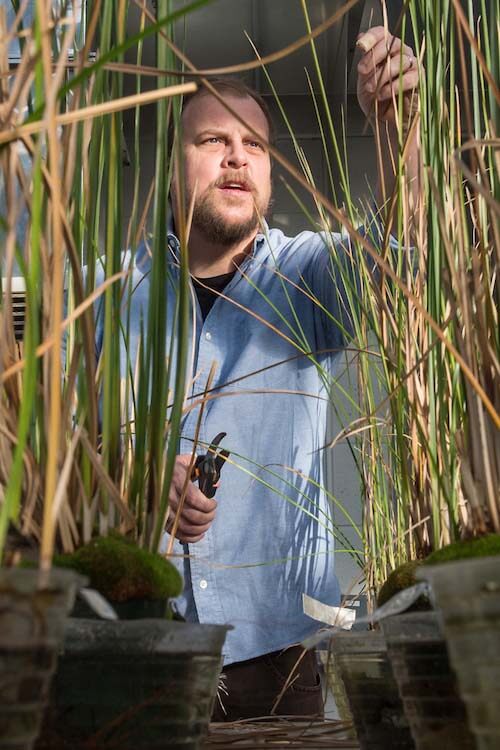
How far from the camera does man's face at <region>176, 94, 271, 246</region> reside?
1787 mm

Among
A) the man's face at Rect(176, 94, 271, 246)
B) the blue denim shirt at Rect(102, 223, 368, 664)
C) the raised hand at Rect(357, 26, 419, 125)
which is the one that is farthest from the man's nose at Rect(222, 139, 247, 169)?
the raised hand at Rect(357, 26, 419, 125)

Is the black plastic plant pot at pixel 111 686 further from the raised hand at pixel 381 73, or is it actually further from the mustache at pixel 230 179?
the mustache at pixel 230 179

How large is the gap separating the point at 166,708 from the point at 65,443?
0.12m

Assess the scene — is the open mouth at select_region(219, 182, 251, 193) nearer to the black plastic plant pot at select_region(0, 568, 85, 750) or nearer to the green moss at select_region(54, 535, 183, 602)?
the green moss at select_region(54, 535, 183, 602)

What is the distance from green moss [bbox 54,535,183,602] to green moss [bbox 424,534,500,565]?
0.12 meters

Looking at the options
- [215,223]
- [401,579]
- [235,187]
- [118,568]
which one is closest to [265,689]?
[215,223]

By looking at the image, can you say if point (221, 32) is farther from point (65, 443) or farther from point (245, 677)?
point (65, 443)

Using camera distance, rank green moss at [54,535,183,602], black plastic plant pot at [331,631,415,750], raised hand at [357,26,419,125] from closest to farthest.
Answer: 1. green moss at [54,535,183,602]
2. black plastic plant pot at [331,631,415,750]
3. raised hand at [357,26,419,125]

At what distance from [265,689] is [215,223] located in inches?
34.7

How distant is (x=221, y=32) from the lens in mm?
3805

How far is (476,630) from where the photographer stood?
0.27m

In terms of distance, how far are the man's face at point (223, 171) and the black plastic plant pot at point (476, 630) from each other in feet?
5.07

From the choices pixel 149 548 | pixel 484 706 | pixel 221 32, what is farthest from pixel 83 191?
pixel 221 32

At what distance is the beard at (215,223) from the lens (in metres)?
1.77
